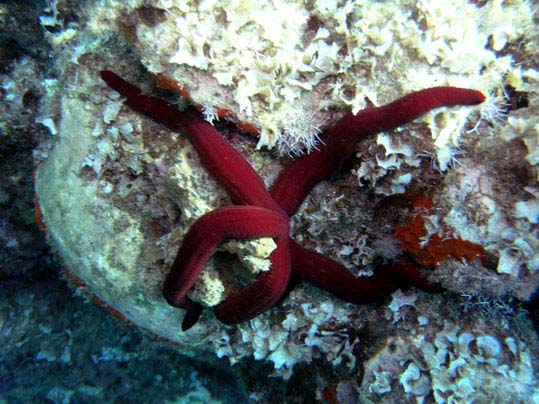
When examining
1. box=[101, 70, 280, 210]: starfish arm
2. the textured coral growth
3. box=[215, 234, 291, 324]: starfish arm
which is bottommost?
box=[215, 234, 291, 324]: starfish arm

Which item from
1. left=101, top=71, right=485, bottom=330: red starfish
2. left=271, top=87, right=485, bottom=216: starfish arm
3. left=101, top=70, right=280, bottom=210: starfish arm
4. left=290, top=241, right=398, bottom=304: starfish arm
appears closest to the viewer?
left=271, top=87, right=485, bottom=216: starfish arm

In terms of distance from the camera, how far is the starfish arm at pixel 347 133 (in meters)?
2.78

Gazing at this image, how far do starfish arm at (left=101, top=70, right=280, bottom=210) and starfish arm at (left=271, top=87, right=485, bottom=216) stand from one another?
0.63ft

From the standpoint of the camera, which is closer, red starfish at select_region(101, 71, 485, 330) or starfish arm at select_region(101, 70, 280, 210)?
red starfish at select_region(101, 71, 485, 330)

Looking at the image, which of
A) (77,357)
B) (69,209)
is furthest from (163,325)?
(77,357)

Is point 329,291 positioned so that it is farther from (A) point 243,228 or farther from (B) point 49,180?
(B) point 49,180

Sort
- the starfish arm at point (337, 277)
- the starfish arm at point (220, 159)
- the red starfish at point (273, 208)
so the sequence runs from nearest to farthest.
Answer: the red starfish at point (273, 208)
the starfish arm at point (220, 159)
the starfish arm at point (337, 277)

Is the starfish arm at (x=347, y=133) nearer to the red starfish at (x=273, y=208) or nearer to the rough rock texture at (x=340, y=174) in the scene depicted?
the red starfish at (x=273, y=208)

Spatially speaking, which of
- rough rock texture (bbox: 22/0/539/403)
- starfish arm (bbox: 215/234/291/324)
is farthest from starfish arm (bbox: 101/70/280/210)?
starfish arm (bbox: 215/234/291/324)

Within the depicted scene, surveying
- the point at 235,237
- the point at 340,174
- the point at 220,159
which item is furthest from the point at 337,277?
the point at 220,159

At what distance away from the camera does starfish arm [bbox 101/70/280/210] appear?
3105mm

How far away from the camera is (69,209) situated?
3.80 m

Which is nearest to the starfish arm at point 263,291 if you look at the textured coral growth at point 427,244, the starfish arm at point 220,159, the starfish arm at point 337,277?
the starfish arm at point 337,277

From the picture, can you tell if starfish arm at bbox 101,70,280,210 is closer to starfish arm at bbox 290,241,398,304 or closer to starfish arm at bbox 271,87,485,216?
starfish arm at bbox 271,87,485,216
